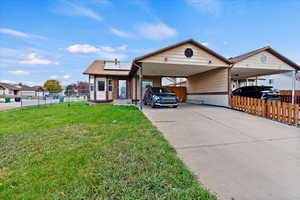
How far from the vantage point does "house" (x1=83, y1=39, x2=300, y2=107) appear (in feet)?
34.3

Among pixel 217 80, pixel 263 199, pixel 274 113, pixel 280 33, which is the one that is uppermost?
pixel 280 33

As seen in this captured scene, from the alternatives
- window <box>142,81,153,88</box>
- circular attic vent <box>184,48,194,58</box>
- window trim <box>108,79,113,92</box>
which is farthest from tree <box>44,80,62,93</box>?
circular attic vent <box>184,48,194,58</box>

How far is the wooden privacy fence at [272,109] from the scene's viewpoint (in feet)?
22.6

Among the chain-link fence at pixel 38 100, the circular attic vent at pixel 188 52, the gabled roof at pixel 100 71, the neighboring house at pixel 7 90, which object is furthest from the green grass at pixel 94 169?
the neighboring house at pixel 7 90

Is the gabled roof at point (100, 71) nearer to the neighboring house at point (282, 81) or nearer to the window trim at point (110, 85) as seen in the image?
the window trim at point (110, 85)

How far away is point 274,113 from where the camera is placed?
7.78 meters

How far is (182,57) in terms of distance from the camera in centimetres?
1048

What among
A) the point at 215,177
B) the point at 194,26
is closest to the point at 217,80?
the point at 194,26

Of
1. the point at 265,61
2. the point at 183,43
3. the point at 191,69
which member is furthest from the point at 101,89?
the point at 265,61

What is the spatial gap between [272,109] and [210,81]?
622 centimetres

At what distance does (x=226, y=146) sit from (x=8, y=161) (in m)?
5.20

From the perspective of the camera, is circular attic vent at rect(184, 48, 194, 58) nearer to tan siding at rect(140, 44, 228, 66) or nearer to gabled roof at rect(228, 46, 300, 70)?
tan siding at rect(140, 44, 228, 66)

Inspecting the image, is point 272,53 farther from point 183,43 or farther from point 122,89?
point 122,89

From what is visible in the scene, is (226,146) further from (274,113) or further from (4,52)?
(4,52)
